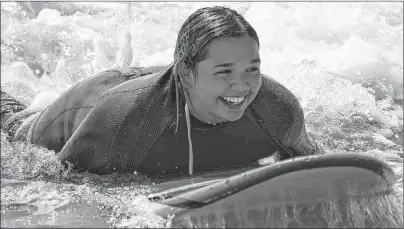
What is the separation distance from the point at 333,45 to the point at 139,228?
240 inches

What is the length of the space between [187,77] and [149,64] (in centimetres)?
430

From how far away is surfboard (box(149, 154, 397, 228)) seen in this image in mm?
2922

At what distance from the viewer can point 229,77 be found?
352cm

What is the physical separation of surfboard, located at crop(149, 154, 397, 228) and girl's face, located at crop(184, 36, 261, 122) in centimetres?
65

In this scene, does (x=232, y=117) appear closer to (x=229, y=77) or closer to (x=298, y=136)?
(x=229, y=77)

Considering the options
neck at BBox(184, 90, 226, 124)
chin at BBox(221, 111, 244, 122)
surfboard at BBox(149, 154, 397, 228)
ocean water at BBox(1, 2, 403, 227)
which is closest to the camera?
surfboard at BBox(149, 154, 397, 228)

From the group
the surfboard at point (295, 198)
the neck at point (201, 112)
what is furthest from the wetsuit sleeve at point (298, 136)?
the surfboard at point (295, 198)

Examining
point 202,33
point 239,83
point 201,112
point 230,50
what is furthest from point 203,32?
point 201,112

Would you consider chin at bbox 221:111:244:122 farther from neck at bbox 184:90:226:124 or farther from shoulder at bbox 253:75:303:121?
shoulder at bbox 253:75:303:121

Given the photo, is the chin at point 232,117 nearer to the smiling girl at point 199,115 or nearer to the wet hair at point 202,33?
the smiling girl at point 199,115

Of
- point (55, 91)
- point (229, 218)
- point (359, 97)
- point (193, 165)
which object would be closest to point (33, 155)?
point (193, 165)

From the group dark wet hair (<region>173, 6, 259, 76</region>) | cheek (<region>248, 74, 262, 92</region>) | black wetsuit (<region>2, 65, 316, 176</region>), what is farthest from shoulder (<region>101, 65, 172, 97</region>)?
cheek (<region>248, 74, 262, 92</region>)

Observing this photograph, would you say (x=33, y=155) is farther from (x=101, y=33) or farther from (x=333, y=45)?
(x=333, y=45)

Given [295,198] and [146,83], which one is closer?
[295,198]
